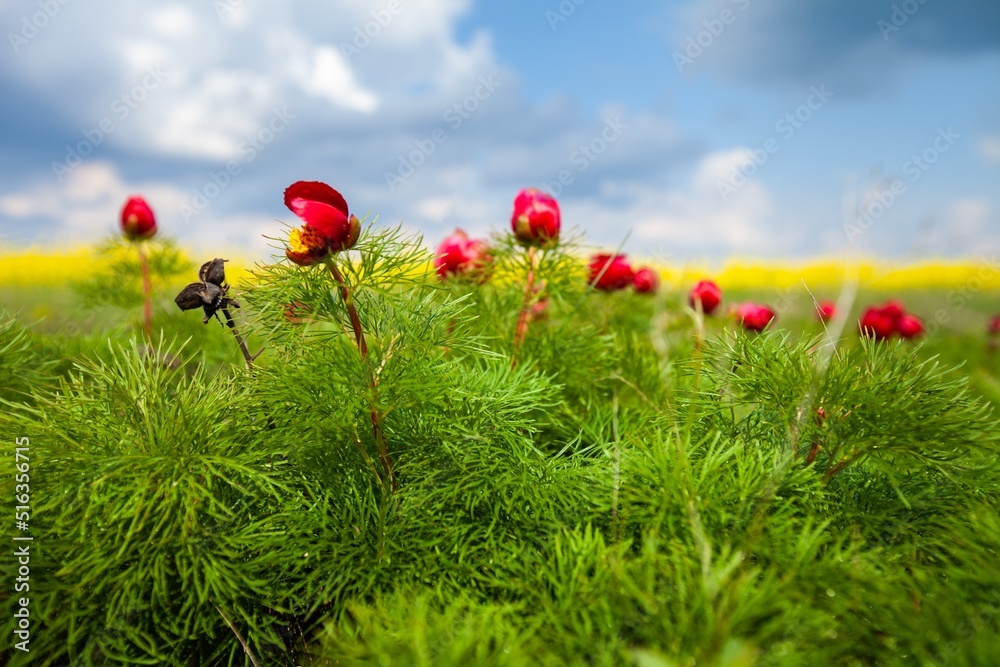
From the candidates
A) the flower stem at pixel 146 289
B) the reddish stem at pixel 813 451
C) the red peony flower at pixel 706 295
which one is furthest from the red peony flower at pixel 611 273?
the flower stem at pixel 146 289

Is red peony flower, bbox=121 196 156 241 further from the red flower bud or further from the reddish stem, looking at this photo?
the red flower bud

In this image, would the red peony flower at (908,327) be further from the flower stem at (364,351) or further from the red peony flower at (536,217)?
the flower stem at (364,351)

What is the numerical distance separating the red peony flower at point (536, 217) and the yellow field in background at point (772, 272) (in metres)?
6.65

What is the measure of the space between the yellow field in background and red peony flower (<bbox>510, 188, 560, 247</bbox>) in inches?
262

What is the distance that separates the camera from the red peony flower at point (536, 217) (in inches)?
62.2

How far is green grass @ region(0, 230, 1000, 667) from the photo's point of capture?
2.56 ft

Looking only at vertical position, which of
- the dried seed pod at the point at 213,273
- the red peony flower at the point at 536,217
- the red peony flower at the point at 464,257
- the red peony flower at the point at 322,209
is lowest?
the dried seed pod at the point at 213,273

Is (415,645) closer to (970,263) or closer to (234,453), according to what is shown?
(234,453)

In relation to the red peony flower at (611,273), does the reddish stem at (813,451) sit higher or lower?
lower

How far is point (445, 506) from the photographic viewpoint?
104 cm

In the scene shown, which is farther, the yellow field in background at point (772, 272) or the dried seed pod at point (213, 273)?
the yellow field in background at point (772, 272)

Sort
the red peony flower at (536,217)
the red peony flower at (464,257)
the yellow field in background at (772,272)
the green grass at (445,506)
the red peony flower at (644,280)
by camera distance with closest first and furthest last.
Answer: the green grass at (445,506)
the red peony flower at (536,217)
the red peony flower at (464,257)
the red peony flower at (644,280)
the yellow field in background at (772,272)

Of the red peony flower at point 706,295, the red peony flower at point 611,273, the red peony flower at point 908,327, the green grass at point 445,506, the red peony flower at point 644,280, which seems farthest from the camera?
the red peony flower at point 908,327

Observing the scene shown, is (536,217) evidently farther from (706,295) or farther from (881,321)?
(881,321)
